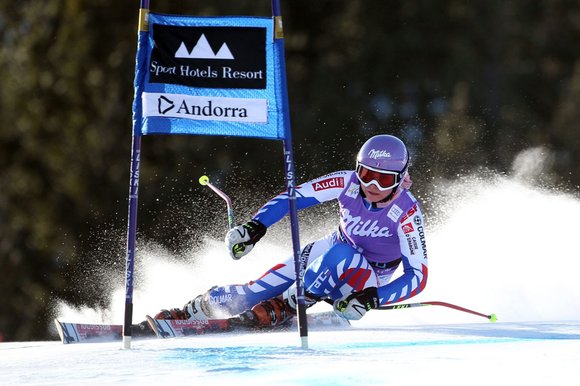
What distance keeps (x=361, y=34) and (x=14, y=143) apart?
972 cm

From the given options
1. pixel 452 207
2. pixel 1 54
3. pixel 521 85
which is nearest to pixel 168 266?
pixel 452 207

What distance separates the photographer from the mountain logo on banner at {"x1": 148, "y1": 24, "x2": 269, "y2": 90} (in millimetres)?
8336

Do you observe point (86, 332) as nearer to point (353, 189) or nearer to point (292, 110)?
point (353, 189)

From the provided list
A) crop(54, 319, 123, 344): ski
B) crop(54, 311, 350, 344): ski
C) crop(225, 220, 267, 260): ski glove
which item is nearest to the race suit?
crop(225, 220, 267, 260): ski glove

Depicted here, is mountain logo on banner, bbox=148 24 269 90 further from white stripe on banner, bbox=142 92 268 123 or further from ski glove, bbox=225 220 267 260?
ski glove, bbox=225 220 267 260

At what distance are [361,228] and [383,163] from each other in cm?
70

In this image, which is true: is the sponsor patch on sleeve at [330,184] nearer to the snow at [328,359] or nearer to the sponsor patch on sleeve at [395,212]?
the sponsor patch on sleeve at [395,212]

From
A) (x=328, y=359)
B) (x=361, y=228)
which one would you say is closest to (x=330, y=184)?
(x=361, y=228)

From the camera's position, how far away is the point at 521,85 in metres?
29.0

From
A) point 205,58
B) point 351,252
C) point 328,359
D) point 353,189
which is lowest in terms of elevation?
point 328,359

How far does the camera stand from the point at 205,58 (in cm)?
835

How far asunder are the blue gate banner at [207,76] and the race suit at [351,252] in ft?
4.25

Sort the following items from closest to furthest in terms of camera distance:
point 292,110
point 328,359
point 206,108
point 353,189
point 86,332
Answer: point 328,359 < point 206,108 < point 86,332 < point 353,189 < point 292,110

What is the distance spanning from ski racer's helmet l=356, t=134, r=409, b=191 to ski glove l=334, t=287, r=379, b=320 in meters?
0.83
